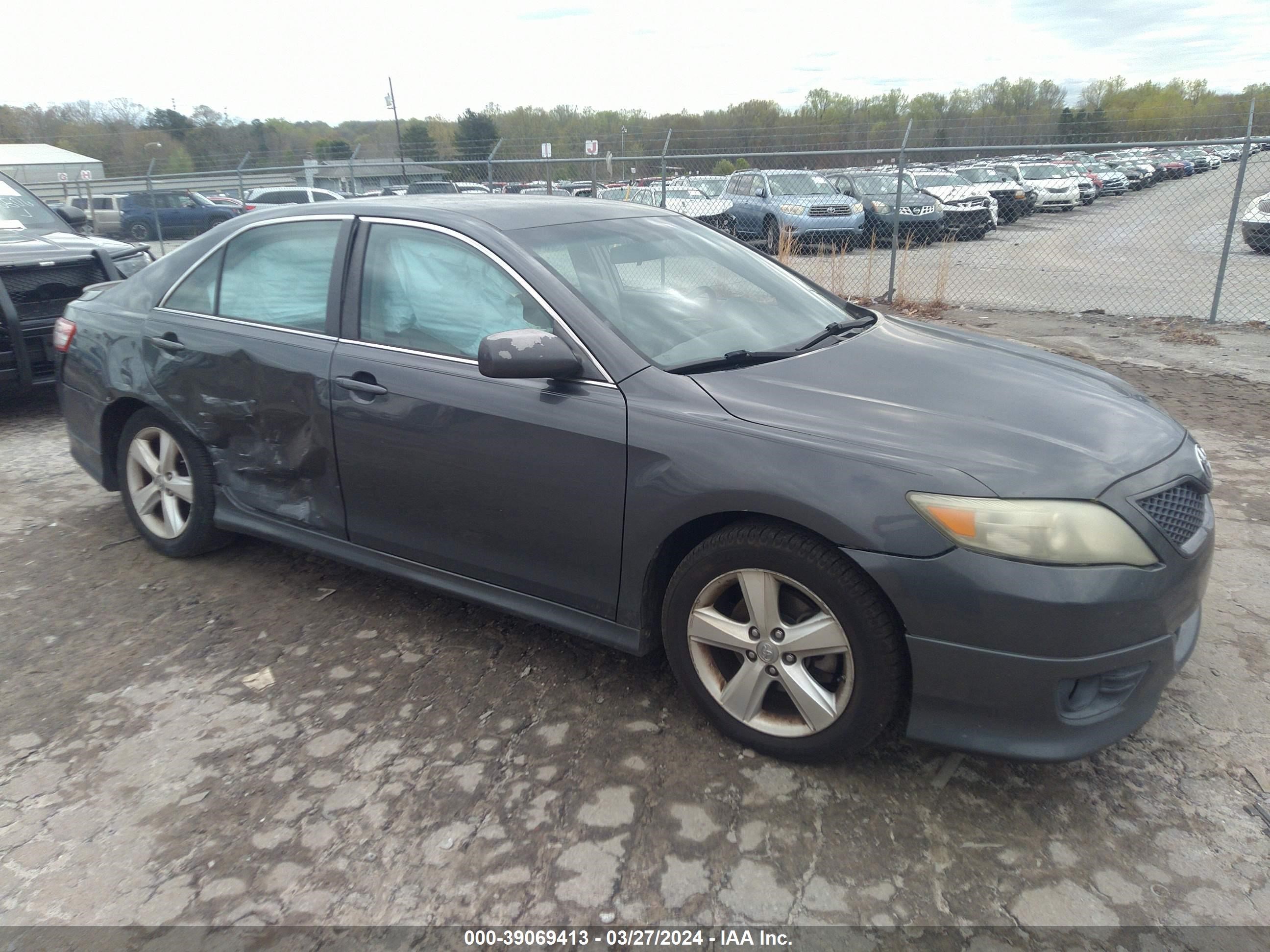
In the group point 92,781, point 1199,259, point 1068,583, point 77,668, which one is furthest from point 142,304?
point 1199,259

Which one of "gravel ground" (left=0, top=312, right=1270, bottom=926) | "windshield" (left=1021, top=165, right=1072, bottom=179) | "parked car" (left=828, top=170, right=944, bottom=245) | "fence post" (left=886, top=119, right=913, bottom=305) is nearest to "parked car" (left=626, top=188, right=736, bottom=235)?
"parked car" (left=828, top=170, right=944, bottom=245)

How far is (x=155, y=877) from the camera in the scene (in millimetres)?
2320

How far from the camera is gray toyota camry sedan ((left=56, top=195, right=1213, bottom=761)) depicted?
90.9 inches

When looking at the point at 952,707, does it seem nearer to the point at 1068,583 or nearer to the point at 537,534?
the point at 1068,583

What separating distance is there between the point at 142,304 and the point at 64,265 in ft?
11.1

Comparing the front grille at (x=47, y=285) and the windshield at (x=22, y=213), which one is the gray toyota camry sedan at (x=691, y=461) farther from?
the windshield at (x=22, y=213)

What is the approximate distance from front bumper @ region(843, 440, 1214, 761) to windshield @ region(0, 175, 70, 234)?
7932 mm

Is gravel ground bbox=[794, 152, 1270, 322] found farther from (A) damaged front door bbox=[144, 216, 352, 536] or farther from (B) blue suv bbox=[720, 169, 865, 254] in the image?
(A) damaged front door bbox=[144, 216, 352, 536]

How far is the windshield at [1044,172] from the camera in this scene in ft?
88.0

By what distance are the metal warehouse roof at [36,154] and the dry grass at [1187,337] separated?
4750 cm

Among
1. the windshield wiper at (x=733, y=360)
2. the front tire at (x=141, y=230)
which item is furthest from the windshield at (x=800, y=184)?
the front tire at (x=141, y=230)

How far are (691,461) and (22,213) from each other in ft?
25.2

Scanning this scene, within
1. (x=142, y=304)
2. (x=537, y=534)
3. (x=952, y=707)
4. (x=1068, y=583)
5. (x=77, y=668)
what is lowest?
(x=77, y=668)

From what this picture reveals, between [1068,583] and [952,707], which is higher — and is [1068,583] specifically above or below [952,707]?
above
